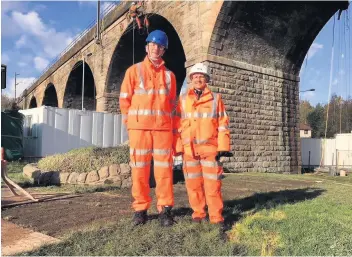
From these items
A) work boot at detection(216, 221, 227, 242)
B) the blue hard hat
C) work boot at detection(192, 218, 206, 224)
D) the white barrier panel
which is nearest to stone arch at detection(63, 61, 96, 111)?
the white barrier panel

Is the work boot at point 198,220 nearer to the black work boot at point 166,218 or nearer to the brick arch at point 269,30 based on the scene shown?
the black work boot at point 166,218

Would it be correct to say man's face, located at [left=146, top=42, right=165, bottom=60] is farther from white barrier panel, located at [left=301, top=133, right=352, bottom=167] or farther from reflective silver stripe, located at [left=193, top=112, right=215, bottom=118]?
white barrier panel, located at [left=301, top=133, right=352, bottom=167]

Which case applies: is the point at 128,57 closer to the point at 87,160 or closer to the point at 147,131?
the point at 87,160

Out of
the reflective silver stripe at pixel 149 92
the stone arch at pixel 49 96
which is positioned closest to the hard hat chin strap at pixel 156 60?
the reflective silver stripe at pixel 149 92

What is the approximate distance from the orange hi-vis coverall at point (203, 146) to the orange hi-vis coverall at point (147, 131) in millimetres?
209

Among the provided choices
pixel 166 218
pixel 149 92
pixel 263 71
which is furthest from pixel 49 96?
pixel 166 218

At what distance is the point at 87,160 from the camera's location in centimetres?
831

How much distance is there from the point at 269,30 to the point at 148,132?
10.7 m

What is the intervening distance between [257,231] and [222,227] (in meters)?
0.35

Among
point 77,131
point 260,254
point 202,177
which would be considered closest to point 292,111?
point 77,131

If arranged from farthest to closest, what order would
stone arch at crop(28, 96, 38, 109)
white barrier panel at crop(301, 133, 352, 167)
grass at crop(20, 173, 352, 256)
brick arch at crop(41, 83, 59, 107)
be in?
stone arch at crop(28, 96, 38, 109) → brick arch at crop(41, 83, 59, 107) → white barrier panel at crop(301, 133, 352, 167) → grass at crop(20, 173, 352, 256)

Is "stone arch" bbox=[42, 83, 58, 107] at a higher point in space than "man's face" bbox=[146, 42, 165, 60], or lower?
higher

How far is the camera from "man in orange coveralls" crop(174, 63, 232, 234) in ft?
12.7

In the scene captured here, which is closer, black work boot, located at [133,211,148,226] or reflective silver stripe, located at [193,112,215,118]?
black work boot, located at [133,211,148,226]
